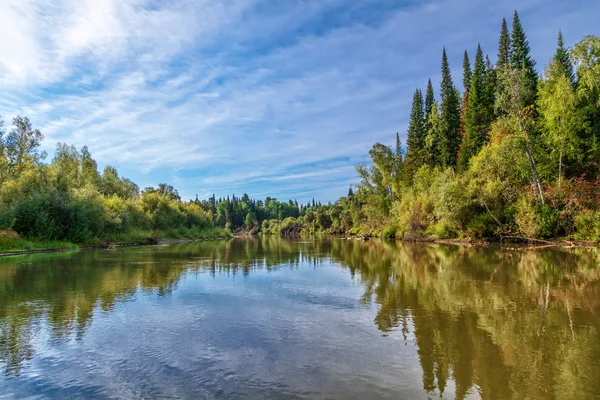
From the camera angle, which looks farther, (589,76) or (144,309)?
(589,76)

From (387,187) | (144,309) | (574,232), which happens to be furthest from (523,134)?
(387,187)

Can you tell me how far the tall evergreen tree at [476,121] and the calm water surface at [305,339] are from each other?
40.7 m

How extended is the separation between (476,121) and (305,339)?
180 ft

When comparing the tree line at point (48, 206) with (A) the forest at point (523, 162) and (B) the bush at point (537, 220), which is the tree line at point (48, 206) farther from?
(B) the bush at point (537, 220)

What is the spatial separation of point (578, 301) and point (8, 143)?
5393 centimetres

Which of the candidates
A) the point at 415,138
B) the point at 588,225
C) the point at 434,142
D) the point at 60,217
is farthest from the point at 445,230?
the point at 60,217

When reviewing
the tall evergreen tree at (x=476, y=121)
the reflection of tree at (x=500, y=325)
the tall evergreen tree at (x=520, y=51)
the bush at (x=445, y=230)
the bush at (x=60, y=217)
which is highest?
the tall evergreen tree at (x=520, y=51)

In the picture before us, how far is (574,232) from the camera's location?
3250 cm

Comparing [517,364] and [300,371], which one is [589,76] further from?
[300,371]

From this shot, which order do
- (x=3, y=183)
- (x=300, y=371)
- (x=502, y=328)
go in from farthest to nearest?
(x=3, y=183) → (x=502, y=328) → (x=300, y=371)

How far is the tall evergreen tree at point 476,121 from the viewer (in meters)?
52.8

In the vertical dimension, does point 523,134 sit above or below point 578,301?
above

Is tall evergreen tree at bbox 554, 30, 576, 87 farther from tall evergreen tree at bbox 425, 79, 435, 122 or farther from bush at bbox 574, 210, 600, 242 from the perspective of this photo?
tall evergreen tree at bbox 425, 79, 435, 122

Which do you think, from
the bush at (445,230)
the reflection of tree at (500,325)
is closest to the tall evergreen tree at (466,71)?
the bush at (445,230)
